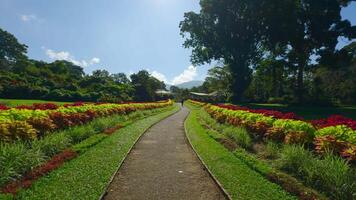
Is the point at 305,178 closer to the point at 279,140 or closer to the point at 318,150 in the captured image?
the point at 318,150

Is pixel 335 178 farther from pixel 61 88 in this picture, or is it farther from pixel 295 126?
pixel 61 88

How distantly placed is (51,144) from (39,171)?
7.57 feet

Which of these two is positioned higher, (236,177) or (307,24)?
(307,24)

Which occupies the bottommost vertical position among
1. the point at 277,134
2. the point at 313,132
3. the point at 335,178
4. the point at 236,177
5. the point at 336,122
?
the point at 236,177

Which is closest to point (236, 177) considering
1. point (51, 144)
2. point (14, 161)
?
point (14, 161)

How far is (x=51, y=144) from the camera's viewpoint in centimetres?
1073

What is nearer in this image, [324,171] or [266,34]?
[324,171]

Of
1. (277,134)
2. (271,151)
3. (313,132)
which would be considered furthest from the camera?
(277,134)

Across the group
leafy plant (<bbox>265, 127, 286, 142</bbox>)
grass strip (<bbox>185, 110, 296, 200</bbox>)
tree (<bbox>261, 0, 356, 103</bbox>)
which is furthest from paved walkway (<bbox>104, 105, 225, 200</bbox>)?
tree (<bbox>261, 0, 356, 103</bbox>)

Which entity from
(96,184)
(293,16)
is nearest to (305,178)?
(96,184)

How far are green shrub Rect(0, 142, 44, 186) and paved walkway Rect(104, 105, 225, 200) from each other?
7.30 ft

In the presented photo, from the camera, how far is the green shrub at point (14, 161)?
761cm

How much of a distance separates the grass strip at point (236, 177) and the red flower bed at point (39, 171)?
4.38 metres

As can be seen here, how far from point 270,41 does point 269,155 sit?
125 ft
